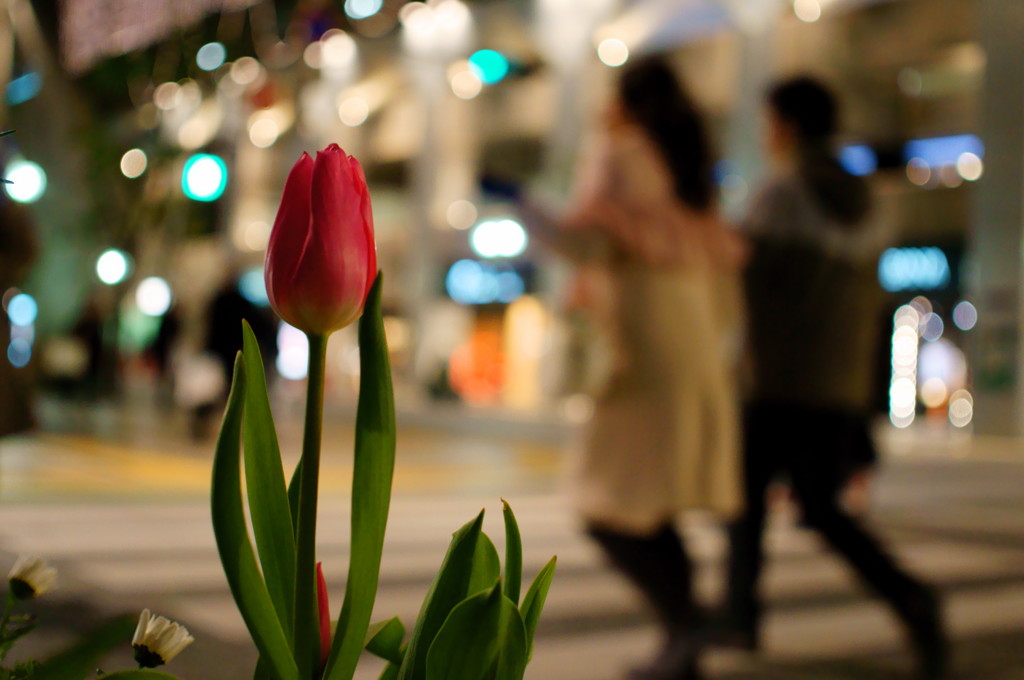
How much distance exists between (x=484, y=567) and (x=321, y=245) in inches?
11.4

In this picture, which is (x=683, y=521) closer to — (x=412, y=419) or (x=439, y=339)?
(x=412, y=419)

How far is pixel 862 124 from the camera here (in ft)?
51.0

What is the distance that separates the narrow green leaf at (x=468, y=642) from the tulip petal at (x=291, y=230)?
0.23 m

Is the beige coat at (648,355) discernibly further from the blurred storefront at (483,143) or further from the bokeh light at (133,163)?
the bokeh light at (133,163)

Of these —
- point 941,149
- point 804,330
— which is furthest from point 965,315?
point 804,330

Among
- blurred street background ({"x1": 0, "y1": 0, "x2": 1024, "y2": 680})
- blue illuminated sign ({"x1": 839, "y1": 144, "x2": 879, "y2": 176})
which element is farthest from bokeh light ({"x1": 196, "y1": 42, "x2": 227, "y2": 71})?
blue illuminated sign ({"x1": 839, "y1": 144, "x2": 879, "y2": 176})

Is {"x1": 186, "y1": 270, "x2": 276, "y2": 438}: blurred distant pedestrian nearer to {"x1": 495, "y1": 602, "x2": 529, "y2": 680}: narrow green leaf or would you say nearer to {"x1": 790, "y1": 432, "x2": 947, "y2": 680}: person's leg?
{"x1": 790, "y1": 432, "x2": 947, "y2": 680}: person's leg

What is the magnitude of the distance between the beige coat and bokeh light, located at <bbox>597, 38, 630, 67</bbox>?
14.9 meters

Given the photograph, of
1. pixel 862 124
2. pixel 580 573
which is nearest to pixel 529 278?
pixel 862 124

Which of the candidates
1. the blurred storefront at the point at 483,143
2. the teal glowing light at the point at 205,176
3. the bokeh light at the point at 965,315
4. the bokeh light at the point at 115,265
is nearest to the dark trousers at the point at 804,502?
the blurred storefront at the point at 483,143

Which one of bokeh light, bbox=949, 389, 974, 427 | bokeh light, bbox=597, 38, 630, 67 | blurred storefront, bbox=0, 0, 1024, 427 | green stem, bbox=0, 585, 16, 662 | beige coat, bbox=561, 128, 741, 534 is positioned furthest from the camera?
bokeh light, bbox=597, 38, 630, 67

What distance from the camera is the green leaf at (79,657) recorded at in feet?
2.27

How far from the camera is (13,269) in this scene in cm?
258

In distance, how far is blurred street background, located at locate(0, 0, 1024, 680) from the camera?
386 centimetres
